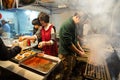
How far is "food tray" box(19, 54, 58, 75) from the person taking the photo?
6.77 feet

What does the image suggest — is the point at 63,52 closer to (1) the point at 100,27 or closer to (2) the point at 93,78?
(2) the point at 93,78

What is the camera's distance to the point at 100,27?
161 inches

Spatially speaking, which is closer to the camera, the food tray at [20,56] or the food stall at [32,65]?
the food stall at [32,65]

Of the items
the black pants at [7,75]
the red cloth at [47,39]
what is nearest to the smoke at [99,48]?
the red cloth at [47,39]

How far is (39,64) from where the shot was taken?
2.27 meters

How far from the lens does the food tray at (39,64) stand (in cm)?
206

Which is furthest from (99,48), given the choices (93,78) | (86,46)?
(93,78)

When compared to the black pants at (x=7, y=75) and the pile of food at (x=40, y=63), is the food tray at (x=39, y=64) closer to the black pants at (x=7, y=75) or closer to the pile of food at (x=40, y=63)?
the pile of food at (x=40, y=63)

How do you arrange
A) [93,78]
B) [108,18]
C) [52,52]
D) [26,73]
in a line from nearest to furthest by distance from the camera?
1. [26,73]
2. [93,78]
3. [52,52]
4. [108,18]

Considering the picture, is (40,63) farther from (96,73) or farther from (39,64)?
(96,73)

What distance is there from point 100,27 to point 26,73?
2.88 metres

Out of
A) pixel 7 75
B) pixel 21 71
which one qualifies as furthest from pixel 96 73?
pixel 7 75

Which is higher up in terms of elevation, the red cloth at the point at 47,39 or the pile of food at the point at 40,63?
the red cloth at the point at 47,39

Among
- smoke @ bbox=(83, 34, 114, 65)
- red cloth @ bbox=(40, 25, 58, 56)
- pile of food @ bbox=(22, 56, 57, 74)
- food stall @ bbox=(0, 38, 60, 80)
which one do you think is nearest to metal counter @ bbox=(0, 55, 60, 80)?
food stall @ bbox=(0, 38, 60, 80)
